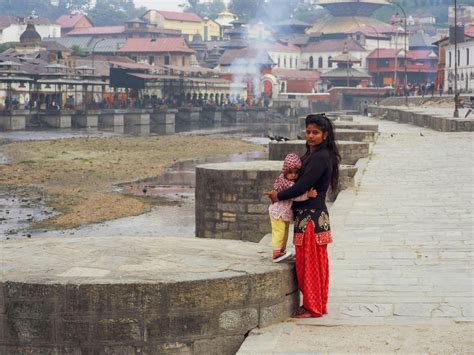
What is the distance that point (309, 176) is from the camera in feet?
25.8

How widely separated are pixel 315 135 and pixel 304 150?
39.6ft

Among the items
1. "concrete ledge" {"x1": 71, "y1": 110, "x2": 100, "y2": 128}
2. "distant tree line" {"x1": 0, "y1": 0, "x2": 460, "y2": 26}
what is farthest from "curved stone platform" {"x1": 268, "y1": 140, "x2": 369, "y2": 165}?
"distant tree line" {"x1": 0, "y1": 0, "x2": 460, "y2": 26}

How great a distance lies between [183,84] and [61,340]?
303 ft

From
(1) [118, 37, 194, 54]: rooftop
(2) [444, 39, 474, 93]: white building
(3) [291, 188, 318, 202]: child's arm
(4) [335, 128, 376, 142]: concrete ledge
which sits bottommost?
(4) [335, 128, 376, 142]: concrete ledge

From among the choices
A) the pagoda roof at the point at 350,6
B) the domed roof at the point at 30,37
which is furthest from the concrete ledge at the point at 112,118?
the pagoda roof at the point at 350,6

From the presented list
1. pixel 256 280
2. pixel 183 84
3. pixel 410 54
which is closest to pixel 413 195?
pixel 256 280

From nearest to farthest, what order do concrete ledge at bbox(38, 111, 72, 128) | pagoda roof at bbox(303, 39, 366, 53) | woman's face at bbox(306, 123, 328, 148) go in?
woman's face at bbox(306, 123, 328, 148), concrete ledge at bbox(38, 111, 72, 128), pagoda roof at bbox(303, 39, 366, 53)

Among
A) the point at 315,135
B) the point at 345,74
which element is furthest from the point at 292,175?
the point at 345,74

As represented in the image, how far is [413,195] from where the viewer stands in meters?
15.6

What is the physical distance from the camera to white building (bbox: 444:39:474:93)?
80.1m

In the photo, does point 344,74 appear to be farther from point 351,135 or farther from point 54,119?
point 351,135

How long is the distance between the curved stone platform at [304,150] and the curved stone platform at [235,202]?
4519 mm

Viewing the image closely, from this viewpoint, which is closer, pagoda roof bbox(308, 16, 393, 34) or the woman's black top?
the woman's black top

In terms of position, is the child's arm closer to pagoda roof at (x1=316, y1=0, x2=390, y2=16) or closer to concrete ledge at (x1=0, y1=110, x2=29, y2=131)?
concrete ledge at (x1=0, y1=110, x2=29, y2=131)
